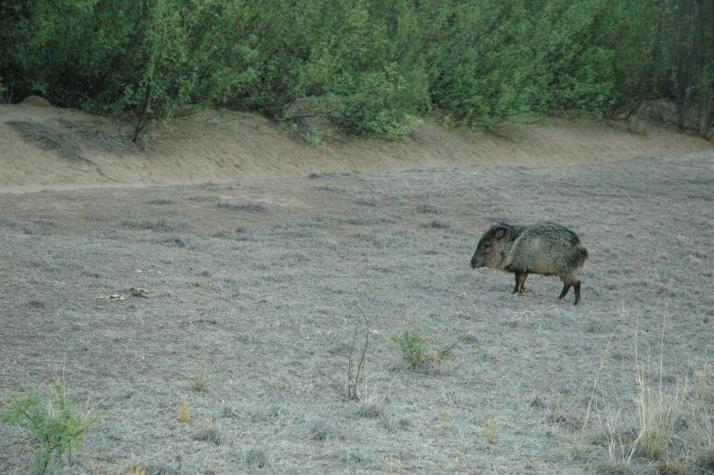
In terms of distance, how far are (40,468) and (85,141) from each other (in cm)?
1125

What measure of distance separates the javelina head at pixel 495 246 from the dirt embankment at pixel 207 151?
6.82 meters

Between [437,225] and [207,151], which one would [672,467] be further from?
[207,151]

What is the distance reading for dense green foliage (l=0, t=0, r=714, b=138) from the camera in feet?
49.9

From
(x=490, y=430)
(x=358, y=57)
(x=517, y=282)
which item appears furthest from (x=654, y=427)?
(x=358, y=57)

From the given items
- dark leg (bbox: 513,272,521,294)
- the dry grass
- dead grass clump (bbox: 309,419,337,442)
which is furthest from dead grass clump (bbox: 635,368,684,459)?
dark leg (bbox: 513,272,521,294)

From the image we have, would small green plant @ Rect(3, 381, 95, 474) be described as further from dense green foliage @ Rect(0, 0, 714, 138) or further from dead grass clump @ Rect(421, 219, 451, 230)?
dense green foliage @ Rect(0, 0, 714, 138)

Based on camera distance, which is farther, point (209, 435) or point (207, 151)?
point (207, 151)

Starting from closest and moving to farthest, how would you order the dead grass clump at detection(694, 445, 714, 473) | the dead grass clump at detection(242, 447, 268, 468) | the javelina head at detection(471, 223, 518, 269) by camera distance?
the dead grass clump at detection(242, 447, 268, 468)
the dead grass clump at detection(694, 445, 714, 473)
the javelina head at detection(471, 223, 518, 269)

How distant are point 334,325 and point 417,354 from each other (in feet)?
3.60

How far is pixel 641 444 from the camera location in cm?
465

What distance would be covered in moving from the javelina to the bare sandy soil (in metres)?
0.27

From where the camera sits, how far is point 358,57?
63.7 feet

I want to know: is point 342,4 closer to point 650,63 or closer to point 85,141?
point 85,141

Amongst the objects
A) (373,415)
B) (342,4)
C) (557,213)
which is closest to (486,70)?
(342,4)
